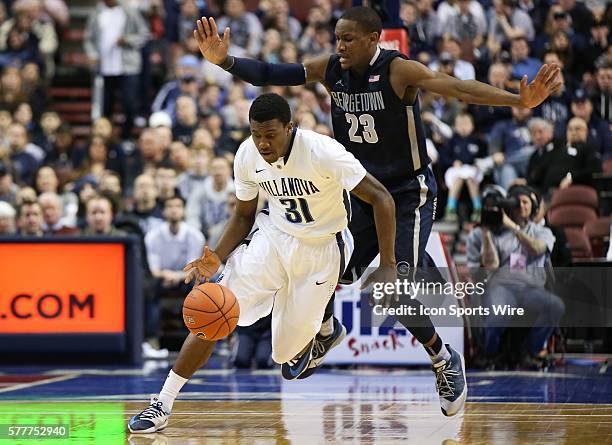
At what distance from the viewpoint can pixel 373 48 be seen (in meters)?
8.26

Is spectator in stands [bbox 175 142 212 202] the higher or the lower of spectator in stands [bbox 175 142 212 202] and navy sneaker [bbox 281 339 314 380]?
the higher

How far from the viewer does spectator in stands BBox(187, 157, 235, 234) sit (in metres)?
15.1

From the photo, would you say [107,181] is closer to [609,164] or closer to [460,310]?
[460,310]

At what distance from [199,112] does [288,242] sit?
10166 millimetres

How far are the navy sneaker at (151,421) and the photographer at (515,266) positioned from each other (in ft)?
17.4

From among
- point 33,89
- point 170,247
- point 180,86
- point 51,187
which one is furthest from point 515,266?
point 33,89

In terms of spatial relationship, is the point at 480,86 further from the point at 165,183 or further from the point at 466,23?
the point at 466,23

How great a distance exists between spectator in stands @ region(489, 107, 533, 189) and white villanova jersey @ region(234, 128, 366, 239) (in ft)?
24.3

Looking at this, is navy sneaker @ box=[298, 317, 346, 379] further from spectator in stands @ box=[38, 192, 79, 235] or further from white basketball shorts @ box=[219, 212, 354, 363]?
spectator in stands @ box=[38, 192, 79, 235]

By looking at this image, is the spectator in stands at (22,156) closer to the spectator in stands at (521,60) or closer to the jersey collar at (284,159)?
the spectator in stands at (521,60)

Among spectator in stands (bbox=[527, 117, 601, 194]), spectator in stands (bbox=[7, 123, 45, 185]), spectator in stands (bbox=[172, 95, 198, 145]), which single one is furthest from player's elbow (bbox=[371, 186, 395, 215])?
spectator in stands (bbox=[7, 123, 45, 185])

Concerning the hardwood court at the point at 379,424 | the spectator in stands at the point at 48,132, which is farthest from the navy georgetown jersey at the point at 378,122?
the spectator in stands at the point at 48,132

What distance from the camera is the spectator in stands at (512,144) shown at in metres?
15.2

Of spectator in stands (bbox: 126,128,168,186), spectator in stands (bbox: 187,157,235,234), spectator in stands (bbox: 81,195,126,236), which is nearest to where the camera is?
spectator in stands (bbox: 81,195,126,236)
